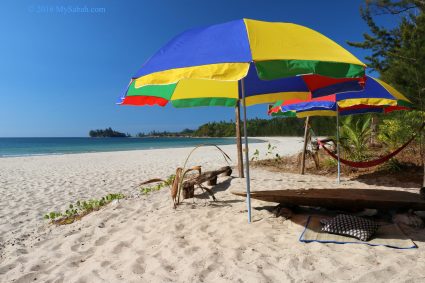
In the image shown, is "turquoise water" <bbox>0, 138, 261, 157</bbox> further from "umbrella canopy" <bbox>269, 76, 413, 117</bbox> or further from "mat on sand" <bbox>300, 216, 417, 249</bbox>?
→ "mat on sand" <bbox>300, 216, 417, 249</bbox>

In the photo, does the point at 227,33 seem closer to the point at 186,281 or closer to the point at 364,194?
the point at 186,281

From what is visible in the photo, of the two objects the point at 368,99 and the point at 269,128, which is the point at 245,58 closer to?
the point at 368,99

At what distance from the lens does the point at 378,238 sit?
9.60 feet

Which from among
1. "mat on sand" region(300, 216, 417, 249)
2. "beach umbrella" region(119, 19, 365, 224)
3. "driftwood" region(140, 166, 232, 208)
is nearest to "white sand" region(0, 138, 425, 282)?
→ "mat on sand" region(300, 216, 417, 249)

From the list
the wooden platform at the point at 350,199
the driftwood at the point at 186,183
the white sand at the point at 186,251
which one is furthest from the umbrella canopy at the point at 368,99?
the white sand at the point at 186,251

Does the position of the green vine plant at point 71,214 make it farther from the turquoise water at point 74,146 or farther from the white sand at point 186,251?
the turquoise water at point 74,146

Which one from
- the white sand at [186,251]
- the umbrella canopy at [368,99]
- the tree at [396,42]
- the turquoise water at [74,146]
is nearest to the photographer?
the white sand at [186,251]

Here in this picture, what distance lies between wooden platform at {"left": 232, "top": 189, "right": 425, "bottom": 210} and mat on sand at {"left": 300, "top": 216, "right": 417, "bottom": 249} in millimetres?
251

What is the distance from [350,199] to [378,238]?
1.44 ft

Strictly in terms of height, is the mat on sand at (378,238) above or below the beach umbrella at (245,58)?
below

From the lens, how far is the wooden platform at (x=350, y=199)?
3162 mm

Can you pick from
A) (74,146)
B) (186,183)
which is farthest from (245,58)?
(74,146)

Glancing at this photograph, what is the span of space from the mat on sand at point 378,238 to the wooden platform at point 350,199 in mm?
251

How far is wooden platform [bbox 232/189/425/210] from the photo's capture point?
316cm
